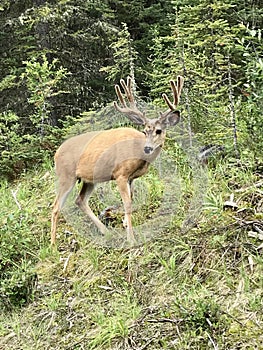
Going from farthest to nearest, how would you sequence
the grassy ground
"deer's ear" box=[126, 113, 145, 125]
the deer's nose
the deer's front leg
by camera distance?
the deer's front leg → "deer's ear" box=[126, 113, 145, 125] → the deer's nose → the grassy ground

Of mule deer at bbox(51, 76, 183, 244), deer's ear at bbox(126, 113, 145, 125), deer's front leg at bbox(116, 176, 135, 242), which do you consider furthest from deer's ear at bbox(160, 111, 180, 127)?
deer's front leg at bbox(116, 176, 135, 242)

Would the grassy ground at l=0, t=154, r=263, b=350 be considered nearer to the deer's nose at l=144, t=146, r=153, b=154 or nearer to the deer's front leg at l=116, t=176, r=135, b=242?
the deer's front leg at l=116, t=176, r=135, b=242

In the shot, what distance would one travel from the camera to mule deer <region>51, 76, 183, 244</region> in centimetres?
560

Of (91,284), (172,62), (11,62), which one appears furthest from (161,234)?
(11,62)

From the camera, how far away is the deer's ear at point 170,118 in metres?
5.57

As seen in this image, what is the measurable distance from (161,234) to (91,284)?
0.84 m

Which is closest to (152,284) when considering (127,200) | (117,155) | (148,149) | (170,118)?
(127,200)

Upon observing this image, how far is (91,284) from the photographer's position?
18.5 ft

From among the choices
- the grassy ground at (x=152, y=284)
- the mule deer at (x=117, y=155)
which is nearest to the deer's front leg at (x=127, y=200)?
the mule deer at (x=117, y=155)

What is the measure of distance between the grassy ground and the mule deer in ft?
1.23

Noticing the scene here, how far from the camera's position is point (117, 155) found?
5875 mm

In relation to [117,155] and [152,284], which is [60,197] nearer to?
[117,155]

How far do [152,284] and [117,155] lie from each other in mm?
1352

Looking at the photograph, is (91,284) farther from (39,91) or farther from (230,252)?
(39,91)
